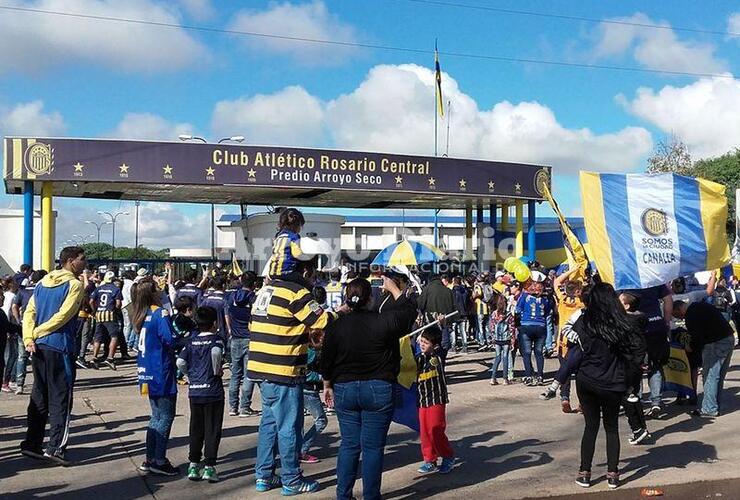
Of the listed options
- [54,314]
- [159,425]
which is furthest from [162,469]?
A: [54,314]

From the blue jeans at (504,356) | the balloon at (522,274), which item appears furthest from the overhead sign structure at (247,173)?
the blue jeans at (504,356)

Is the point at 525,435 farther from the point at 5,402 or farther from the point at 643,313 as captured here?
the point at 5,402

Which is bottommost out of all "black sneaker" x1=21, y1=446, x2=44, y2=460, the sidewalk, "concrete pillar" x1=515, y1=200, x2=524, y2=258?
the sidewalk

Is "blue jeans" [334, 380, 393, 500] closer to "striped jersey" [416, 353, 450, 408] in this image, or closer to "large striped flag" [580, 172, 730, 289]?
"striped jersey" [416, 353, 450, 408]

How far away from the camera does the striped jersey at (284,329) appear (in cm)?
592

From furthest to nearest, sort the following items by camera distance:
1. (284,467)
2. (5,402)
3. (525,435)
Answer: (5,402) → (525,435) → (284,467)

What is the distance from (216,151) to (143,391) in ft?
54.4

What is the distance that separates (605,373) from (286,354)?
2595mm

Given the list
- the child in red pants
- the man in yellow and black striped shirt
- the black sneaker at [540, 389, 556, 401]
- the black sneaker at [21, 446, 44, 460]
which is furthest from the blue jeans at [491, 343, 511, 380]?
the black sneaker at [21, 446, 44, 460]

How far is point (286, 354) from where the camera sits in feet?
19.6

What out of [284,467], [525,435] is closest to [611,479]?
[525,435]

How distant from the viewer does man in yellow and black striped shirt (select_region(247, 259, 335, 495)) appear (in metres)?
5.94

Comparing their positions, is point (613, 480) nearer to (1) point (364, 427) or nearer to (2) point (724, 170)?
(1) point (364, 427)

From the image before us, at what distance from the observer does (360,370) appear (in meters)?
5.43
